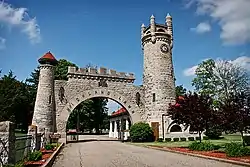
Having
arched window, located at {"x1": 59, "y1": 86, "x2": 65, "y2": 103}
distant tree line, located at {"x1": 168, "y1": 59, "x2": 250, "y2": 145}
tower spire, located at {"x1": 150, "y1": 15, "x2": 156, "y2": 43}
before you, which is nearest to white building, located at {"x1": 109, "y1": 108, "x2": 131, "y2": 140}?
arched window, located at {"x1": 59, "y1": 86, "x2": 65, "y2": 103}

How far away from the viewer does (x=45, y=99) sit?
26922 millimetres

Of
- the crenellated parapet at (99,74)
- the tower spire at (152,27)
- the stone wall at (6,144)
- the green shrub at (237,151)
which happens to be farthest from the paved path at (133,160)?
the tower spire at (152,27)

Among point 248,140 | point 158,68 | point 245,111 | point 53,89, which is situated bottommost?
point 248,140

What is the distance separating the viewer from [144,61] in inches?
1283

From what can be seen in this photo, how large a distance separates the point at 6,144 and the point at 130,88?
2410 cm

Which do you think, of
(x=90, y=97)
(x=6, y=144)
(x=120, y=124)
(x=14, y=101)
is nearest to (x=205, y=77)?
(x=120, y=124)

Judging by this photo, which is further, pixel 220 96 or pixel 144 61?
pixel 220 96

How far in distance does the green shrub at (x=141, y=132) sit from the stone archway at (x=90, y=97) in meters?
2.21

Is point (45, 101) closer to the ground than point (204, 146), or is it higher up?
higher up

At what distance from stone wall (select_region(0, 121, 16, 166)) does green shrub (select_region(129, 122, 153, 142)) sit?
20.9 metres

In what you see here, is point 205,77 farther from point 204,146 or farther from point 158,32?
point 204,146

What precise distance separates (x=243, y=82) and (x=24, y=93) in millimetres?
32707

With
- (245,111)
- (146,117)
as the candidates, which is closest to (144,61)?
(146,117)

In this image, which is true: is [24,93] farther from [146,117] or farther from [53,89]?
[146,117]
